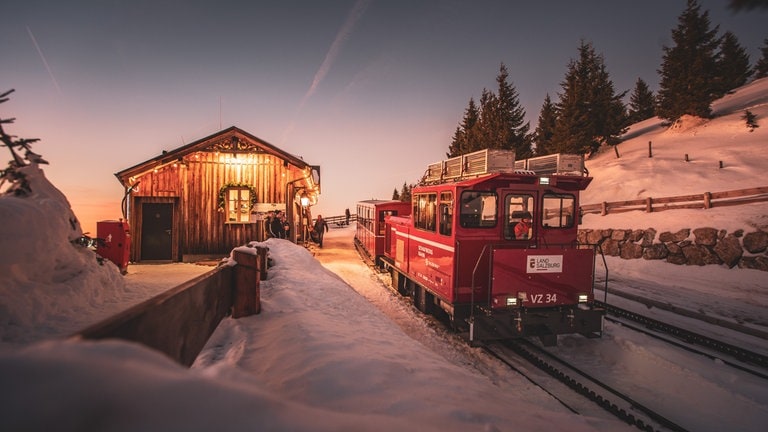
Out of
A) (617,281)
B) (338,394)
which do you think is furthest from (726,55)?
(338,394)

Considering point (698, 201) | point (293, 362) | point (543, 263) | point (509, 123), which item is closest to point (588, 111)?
point (509, 123)

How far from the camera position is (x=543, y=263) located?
674cm

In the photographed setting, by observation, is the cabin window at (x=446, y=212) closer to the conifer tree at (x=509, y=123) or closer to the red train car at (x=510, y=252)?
the red train car at (x=510, y=252)

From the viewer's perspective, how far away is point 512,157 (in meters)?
7.39

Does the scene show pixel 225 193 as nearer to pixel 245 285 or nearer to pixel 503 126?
pixel 245 285

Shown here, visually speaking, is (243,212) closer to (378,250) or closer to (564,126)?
(378,250)

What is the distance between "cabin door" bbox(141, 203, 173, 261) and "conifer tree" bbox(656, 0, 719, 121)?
1814 inches

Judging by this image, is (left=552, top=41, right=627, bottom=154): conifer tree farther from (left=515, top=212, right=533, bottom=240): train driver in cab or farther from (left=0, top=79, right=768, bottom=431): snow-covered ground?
(left=515, top=212, right=533, bottom=240): train driver in cab

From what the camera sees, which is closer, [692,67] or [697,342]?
[697,342]

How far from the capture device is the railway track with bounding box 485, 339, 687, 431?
4652 mm

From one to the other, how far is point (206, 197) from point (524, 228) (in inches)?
534

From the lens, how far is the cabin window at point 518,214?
24.2ft

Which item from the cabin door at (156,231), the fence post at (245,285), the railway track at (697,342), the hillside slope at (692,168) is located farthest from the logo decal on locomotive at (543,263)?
the cabin door at (156,231)

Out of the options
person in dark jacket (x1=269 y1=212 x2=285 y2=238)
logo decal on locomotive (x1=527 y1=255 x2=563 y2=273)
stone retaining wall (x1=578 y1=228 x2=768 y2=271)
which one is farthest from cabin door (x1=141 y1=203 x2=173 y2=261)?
stone retaining wall (x1=578 y1=228 x2=768 y2=271)
